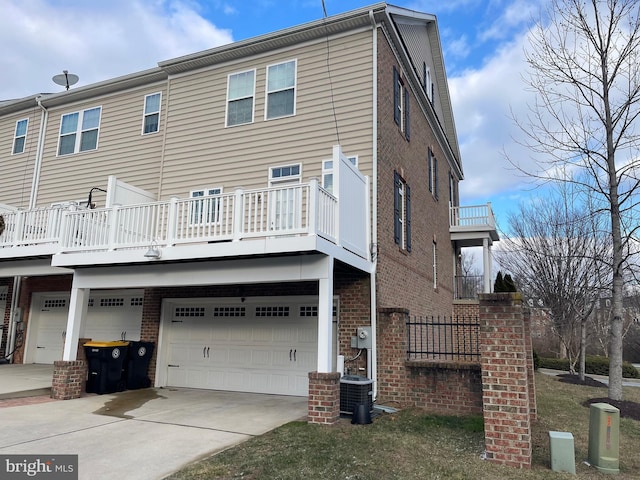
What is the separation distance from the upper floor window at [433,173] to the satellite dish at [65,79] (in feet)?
40.5

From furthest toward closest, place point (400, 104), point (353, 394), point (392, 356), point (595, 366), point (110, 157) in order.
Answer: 1. point (595, 366)
2. point (110, 157)
3. point (400, 104)
4. point (392, 356)
5. point (353, 394)

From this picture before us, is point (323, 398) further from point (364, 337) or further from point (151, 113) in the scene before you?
point (151, 113)

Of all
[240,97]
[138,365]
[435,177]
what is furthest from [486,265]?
[138,365]

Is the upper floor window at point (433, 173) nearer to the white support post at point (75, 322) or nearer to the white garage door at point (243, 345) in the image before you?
the white garage door at point (243, 345)

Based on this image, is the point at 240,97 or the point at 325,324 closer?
the point at 325,324

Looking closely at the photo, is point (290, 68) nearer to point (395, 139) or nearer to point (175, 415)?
point (395, 139)

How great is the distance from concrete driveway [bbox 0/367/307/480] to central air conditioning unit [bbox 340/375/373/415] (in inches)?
31.9

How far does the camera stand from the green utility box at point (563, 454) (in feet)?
16.7

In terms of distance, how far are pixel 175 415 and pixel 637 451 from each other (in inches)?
265

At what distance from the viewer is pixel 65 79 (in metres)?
15.5

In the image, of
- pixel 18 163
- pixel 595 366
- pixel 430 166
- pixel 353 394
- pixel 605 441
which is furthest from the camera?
pixel 595 366

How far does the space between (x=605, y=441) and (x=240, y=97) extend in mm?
10042

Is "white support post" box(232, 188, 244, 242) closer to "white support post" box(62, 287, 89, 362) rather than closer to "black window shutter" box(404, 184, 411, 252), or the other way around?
"white support post" box(62, 287, 89, 362)

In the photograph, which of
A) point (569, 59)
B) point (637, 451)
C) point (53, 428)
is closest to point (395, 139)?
point (569, 59)
